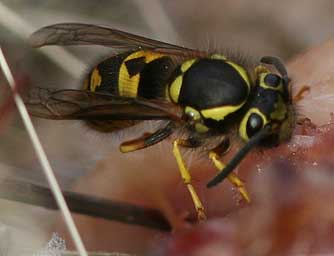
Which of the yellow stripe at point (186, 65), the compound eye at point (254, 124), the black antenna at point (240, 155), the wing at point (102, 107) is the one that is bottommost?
the black antenna at point (240, 155)

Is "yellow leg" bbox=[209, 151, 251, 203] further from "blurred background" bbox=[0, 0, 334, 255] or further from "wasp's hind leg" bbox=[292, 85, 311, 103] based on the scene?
"blurred background" bbox=[0, 0, 334, 255]

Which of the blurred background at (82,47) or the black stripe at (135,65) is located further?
the blurred background at (82,47)

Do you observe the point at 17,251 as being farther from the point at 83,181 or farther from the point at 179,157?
the point at 179,157

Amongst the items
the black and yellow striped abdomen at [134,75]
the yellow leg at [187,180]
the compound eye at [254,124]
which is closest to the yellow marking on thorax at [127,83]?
the black and yellow striped abdomen at [134,75]

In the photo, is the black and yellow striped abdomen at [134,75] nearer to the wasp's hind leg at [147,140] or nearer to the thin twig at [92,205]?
the wasp's hind leg at [147,140]

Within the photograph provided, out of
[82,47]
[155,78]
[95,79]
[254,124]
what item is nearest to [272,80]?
[254,124]

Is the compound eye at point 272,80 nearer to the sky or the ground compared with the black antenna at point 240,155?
nearer to the sky
